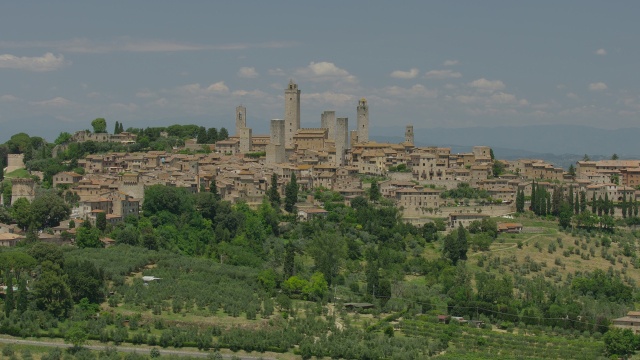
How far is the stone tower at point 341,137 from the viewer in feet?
184

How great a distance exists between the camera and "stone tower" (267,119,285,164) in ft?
179

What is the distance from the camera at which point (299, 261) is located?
3925 centimetres

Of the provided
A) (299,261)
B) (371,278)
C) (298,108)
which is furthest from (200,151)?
(371,278)

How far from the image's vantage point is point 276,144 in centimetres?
5500

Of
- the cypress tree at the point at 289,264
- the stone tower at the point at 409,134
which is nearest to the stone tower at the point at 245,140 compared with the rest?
the stone tower at the point at 409,134

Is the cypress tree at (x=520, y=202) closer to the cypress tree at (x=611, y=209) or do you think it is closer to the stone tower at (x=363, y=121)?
the cypress tree at (x=611, y=209)

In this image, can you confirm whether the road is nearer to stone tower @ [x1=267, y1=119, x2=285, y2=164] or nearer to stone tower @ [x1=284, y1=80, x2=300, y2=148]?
stone tower @ [x1=267, y1=119, x2=285, y2=164]

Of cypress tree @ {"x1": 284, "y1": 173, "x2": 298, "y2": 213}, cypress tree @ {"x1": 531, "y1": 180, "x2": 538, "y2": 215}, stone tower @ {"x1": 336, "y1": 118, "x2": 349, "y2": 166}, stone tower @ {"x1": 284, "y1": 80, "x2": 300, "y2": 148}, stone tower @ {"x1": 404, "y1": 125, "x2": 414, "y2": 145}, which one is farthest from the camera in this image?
stone tower @ {"x1": 404, "y1": 125, "x2": 414, "y2": 145}

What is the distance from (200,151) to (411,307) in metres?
26.9

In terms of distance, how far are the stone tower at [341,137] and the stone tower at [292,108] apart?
13.4 ft

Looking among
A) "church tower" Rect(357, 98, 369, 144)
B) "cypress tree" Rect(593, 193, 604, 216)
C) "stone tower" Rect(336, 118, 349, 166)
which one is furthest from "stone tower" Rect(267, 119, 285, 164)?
"cypress tree" Rect(593, 193, 604, 216)

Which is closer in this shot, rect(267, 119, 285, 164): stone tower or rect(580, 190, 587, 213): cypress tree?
rect(580, 190, 587, 213): cypress tree

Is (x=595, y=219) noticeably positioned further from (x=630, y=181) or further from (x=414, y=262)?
(x=414, y=262)

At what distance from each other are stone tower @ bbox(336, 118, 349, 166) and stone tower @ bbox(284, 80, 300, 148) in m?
4.10
